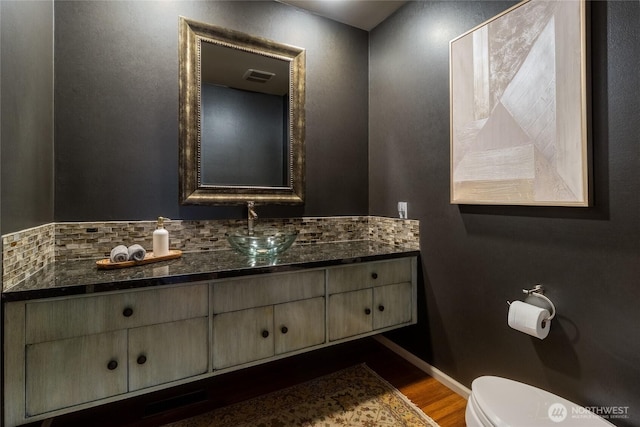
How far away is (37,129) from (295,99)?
141cm

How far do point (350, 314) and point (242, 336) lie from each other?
2.04 feet

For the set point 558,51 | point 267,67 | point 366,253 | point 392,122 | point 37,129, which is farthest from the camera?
point 392,122

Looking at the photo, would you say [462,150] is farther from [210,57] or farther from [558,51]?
[210,57]

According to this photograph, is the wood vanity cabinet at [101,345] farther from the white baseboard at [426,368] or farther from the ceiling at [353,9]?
the ceiling at [353,9]

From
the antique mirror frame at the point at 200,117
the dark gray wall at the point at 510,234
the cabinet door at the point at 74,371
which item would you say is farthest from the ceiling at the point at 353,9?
the cabinet door at the point at 74,371

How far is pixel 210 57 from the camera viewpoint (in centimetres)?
188

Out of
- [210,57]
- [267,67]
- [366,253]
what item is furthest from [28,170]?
[366,253]

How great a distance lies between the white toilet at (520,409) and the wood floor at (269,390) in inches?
15.0

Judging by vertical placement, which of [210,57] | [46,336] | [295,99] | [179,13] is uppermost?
[179,13]

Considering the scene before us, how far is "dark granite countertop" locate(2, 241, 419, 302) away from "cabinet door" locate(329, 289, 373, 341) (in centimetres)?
21

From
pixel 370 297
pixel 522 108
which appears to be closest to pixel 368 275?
pixel 370 297

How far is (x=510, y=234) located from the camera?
1.50 m

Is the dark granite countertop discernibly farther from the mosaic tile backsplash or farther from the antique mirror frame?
the antique mirror frame

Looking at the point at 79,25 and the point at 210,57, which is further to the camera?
the point at 210,57
